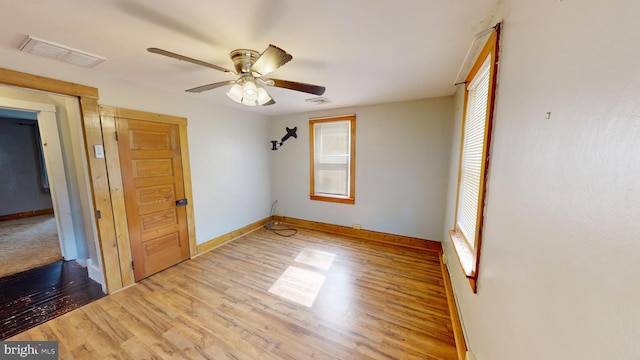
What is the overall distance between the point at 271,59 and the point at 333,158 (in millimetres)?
2652

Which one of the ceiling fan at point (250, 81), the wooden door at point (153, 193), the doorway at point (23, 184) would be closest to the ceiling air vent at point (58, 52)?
the wooden door at point (153, 193)

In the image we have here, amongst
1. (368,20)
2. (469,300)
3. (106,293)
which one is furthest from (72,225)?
(469,300)

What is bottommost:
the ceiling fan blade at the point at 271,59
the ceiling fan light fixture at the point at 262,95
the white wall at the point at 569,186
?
the white wall at the point at 569,186

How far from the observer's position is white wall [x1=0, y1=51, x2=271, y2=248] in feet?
6.77

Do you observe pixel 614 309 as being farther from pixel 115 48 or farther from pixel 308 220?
pixel 308 220

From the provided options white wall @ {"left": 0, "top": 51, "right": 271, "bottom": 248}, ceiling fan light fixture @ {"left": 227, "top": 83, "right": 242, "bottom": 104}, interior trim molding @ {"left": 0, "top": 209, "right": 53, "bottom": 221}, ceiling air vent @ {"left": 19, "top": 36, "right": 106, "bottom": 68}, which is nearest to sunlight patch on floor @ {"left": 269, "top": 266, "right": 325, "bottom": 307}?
white wall @ {"left": 0, "top": 51, "right": 271, "bottom": 248}

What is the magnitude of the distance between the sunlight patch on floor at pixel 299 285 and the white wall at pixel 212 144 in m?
1.53

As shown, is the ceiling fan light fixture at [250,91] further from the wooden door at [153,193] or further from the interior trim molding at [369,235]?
the interior trim molding at [369,235]

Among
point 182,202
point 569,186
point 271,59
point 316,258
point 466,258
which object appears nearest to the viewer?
point 569,186

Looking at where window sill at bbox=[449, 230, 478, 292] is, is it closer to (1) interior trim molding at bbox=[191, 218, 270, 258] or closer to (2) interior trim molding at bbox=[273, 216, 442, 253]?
(2) interior trim molding at bbox=[273, 216, 442, 253]

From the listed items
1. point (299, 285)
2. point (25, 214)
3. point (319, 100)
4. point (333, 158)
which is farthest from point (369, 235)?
point (25, 214)

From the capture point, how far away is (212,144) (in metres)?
3.29

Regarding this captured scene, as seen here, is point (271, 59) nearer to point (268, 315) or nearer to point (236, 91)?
point (236, 91)

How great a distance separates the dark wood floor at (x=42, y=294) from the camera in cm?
192
